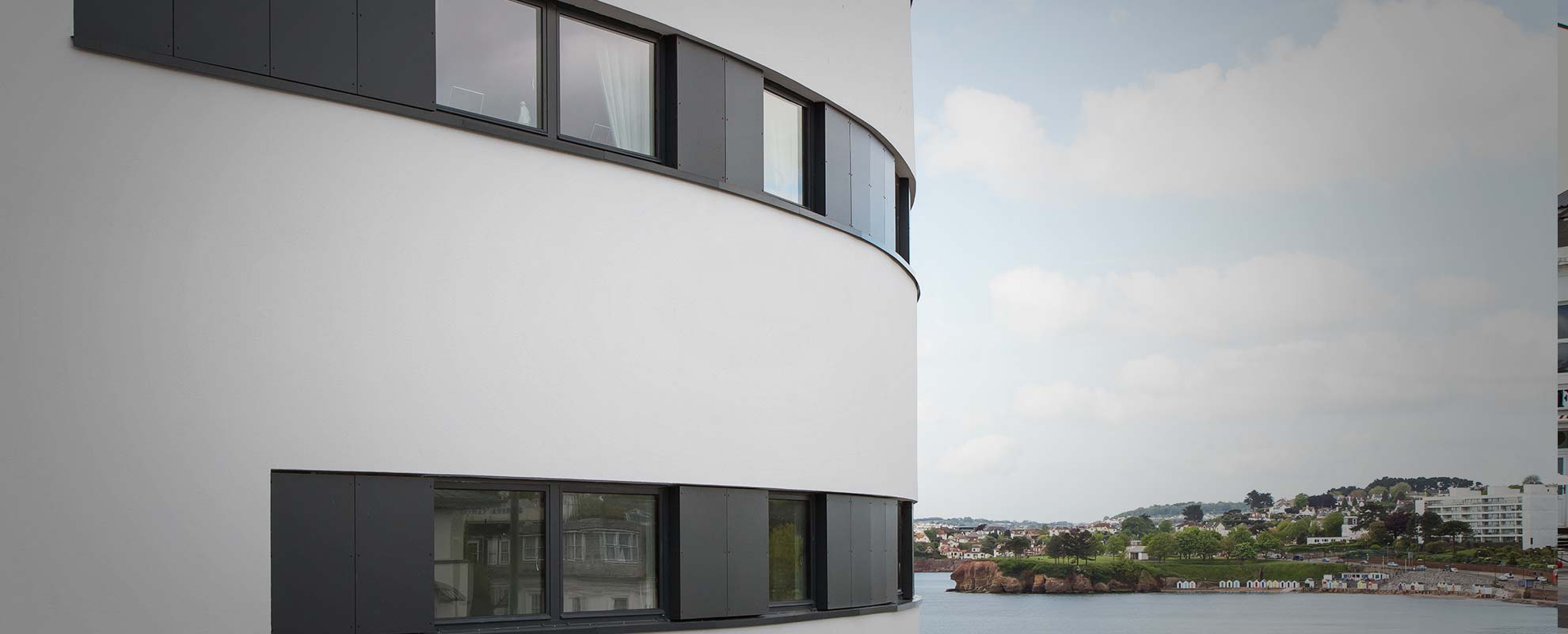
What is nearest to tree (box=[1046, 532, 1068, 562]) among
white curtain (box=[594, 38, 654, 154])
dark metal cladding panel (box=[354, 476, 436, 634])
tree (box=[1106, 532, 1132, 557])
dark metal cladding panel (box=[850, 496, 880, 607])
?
tree (box=[1106, 532, 1132, 557])

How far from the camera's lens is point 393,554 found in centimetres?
646

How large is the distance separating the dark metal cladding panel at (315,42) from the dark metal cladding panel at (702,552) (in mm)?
3323

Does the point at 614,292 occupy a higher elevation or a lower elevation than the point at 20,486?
higher

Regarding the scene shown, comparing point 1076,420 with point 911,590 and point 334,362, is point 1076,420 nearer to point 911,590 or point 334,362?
point 911,590

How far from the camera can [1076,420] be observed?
87.2m

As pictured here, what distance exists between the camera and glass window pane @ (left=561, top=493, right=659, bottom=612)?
7.35 metres

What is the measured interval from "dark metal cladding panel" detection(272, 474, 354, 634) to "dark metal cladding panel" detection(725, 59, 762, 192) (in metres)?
3.60

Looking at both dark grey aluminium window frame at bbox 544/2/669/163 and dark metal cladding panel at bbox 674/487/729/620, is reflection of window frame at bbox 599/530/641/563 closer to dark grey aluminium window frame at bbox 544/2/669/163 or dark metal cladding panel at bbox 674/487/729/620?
dark metal cladding panel at bbox 674/487/729/620

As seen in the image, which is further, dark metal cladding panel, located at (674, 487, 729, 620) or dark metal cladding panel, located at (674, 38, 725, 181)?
dark metal cladding panel, located at (674, 38, 725, 181)

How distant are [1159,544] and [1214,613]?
9.48 m

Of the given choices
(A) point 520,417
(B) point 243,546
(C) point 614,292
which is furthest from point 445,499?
(C) point 614,292

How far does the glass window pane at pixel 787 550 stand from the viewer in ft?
29.4

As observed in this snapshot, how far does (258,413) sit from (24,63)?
187 centimetres

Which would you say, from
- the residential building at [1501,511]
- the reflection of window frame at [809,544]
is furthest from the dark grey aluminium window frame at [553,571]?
the residential building at [1501,511]
